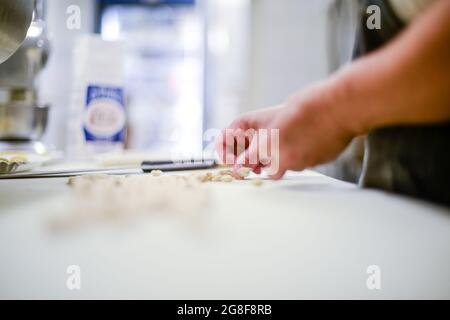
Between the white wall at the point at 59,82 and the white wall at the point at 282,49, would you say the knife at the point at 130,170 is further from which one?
the white wall at the point at 59,82

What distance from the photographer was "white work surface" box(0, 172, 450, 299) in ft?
0.66

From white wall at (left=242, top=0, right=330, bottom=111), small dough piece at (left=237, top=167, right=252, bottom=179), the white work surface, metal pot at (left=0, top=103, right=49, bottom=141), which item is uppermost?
white wall at (left=242, top=0, right=330, bottom=111)

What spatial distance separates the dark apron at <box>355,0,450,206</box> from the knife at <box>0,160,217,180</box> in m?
0.32

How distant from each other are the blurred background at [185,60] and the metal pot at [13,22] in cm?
44

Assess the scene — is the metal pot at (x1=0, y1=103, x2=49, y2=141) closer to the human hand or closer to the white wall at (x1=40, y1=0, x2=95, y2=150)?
the white wall at (x1=40, y1=0, x2=95, y2=150)

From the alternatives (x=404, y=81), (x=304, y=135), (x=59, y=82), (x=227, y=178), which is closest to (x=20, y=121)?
(x=59, y=82)

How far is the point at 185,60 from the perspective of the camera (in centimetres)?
145

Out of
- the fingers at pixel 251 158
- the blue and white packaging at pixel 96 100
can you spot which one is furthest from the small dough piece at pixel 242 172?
the blue and white packaging at pixel 96 100

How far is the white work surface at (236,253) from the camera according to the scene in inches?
8.0

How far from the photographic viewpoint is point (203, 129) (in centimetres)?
95

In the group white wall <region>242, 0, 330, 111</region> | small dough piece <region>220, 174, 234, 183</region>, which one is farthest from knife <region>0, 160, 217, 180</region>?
white wall <region>242, 0, 330, 111</region>
